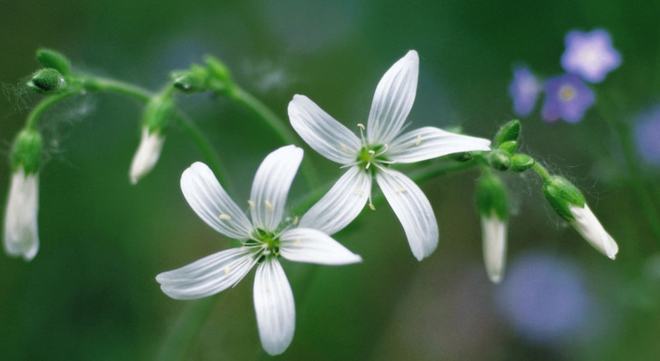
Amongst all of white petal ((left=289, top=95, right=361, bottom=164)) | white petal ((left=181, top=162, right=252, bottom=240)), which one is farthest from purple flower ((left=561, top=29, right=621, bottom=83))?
white petal ((left=181, top=162, right=252, bottom=240))

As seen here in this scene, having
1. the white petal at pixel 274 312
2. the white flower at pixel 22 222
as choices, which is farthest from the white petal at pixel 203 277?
the white flower at pixel 22 222

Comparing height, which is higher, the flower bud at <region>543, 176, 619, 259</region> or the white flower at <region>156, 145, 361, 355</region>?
the flower bud at <region>543, 176, 619, 259</region>

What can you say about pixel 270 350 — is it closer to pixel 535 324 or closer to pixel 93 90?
pixel 93 90

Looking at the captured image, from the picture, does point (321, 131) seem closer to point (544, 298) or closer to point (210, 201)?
point (210, 201)

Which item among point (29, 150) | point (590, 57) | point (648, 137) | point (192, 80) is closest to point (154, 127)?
point (192, 80)

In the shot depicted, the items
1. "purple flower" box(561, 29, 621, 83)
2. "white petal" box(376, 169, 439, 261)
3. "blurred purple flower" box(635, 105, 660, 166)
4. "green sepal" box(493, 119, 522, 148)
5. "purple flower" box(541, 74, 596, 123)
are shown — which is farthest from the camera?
"blurred purple flower" box(635, 105, 660, 166)

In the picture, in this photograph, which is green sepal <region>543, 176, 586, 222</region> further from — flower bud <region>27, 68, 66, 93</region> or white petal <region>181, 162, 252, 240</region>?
flower bud <region>27, 68, 66, 93</region>

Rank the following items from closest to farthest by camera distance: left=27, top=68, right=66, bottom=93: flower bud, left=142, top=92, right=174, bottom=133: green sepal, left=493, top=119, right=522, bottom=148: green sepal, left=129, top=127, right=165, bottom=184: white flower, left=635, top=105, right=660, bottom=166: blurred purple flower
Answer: left=493, top=119, right=522, bottom=148: green sepal → left=27, top=68, right=66, bottom=93: flower bud → left=129, top=127, right=165, bottom=184: white flower → left=142, top=92, right=174, bottom=133: green sepal → left=635, top=105, right=660, bottom=166: blurred purple flower
